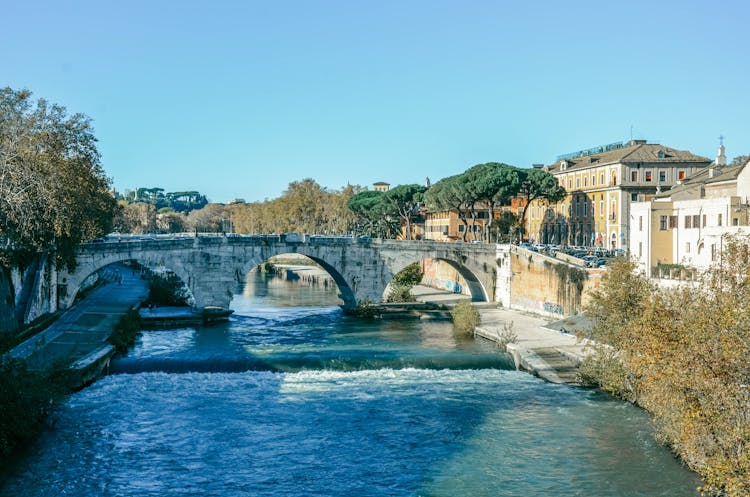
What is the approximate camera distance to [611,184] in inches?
2982

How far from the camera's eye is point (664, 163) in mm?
74438

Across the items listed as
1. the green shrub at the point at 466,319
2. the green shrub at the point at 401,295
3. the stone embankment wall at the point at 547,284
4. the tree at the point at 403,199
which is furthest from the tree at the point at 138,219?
the green shrub at the point at 466,319

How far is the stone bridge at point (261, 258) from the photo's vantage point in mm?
52594

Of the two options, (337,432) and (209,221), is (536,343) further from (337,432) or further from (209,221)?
(209,221)

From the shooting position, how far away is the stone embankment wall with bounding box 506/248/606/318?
51406 millimetres

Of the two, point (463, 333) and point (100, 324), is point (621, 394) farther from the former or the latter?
point (100, 324)

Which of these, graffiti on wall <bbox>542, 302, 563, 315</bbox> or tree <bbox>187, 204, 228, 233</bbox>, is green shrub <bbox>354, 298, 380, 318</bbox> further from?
tree <bbox>187, 204, 228, 233</bbox>

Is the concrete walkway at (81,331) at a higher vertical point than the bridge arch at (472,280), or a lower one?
lower

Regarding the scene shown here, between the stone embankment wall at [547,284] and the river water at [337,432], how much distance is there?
1094 centimetres

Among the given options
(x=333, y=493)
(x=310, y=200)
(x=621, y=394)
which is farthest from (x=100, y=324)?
(x=310, y=200)

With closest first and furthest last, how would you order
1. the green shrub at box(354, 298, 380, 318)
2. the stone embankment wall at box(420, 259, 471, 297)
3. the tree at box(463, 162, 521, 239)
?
the green shrub at box(354, 298, 380, 318), the stone embankment wall at box(420, 259, 471, 297), the tree at box(463, 162, 521, 239)

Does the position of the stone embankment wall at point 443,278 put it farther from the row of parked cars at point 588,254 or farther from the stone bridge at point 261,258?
the row of parked cars at point 588,254

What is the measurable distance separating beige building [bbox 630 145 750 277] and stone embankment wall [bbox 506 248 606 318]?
4174 mm

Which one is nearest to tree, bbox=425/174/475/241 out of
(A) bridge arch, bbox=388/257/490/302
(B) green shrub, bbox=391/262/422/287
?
(B) green shrub, bbox=391/262/422/287
